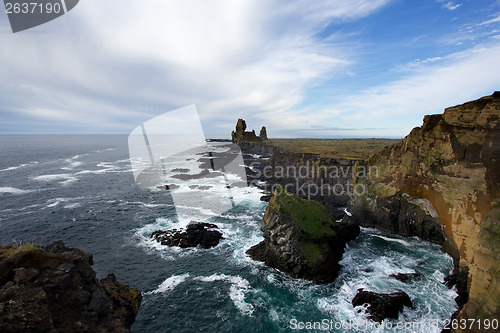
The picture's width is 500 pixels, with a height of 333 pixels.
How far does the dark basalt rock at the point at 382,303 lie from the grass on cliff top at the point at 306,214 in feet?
22.9

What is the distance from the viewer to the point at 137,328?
17250mm

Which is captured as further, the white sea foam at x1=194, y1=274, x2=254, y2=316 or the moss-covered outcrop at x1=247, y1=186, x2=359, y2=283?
the moss-covered outcrop at x1=247, y1=186, x2=359, y2=283

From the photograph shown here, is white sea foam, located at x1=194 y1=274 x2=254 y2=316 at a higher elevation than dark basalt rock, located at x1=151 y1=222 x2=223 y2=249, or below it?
below

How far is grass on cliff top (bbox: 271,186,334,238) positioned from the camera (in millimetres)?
24797

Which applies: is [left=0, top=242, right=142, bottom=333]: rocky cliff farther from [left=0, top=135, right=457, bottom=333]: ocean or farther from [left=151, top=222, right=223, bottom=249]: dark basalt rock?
[left=151, top=222, right=223, bottom=249]: dark basalt rock

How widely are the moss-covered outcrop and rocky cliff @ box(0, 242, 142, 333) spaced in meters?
15.2

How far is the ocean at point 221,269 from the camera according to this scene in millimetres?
17672

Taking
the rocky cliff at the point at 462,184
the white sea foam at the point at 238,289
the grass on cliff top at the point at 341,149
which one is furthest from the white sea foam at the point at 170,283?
the grass on cliff top at the point at 341,149

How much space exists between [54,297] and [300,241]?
19857 millimetres

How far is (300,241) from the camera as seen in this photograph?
23656 mm

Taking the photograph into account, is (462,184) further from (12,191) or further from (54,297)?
(12,191)

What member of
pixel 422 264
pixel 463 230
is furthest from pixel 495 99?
pixel 422 264

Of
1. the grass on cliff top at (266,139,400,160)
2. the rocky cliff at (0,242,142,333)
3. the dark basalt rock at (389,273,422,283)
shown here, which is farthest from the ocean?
the grass on cliff top at (266,139,400,160)

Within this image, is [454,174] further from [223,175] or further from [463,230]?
[223,175]
